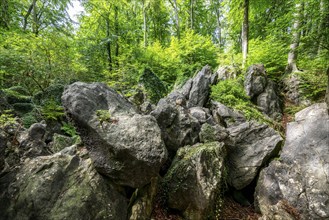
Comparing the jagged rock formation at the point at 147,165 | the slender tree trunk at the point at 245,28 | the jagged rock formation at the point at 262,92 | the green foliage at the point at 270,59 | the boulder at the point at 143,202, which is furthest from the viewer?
the green foliage at the point at 270,59

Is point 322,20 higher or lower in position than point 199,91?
higher

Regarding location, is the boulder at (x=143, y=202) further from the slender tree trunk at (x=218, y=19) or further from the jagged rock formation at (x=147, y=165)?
the slender tree trunk at (x=218, y=19)

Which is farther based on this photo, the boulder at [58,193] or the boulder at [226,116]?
the boulder at [226,116]

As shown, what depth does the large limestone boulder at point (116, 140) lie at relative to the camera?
3.59 metres

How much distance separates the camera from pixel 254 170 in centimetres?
543

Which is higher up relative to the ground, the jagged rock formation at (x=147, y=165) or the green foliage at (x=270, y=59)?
the green foliage at (x=270, y=59)

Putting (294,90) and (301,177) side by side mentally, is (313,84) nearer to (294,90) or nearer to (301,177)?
(294,90)

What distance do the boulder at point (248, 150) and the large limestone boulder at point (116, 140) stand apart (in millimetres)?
2899

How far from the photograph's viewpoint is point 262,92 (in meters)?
9.95

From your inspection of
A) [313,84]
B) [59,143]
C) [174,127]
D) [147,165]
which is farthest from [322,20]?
[59,143]

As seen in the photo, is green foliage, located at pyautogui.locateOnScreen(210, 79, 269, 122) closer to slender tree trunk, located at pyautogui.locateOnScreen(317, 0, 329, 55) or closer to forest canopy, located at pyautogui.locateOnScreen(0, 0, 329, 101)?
forest canopy, located at pyautogui.locateOnScreen(0, 0, 329, 101)

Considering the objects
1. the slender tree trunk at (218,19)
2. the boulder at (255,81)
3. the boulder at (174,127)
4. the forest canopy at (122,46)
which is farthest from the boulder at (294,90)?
the slender tree trunk at (218,19)

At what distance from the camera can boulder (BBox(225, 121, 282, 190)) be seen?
5453mm

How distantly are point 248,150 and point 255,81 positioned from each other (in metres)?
5.41
